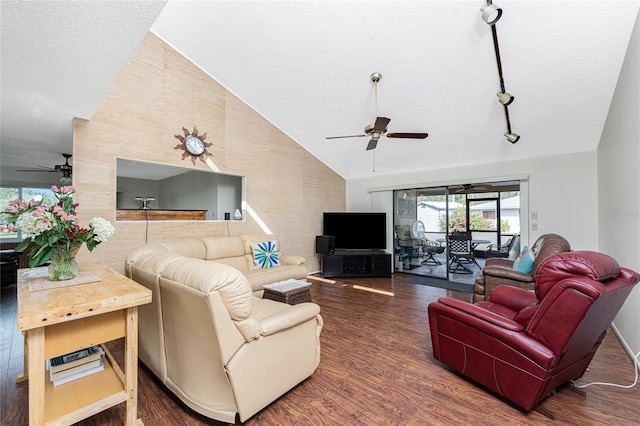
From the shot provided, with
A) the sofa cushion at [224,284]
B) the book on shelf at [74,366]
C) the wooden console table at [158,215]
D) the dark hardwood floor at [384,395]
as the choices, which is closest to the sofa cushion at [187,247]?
the wooden console table at [158,215]

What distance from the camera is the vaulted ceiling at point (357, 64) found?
5.66 feet

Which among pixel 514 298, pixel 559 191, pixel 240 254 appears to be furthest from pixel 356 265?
pixel 559 191

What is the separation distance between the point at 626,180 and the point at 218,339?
12.5 ft

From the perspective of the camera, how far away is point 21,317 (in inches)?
43.5

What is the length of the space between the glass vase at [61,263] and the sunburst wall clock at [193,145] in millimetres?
2646

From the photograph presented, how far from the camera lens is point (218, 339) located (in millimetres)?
1454

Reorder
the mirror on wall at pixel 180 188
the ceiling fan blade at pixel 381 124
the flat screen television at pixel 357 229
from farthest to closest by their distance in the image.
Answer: the flat screen television at pixel 357 229
the mirror on wall at pixel 180 188
the ceiling fan blade at pixel 381 124

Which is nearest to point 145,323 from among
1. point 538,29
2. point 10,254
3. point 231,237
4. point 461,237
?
point 231,237

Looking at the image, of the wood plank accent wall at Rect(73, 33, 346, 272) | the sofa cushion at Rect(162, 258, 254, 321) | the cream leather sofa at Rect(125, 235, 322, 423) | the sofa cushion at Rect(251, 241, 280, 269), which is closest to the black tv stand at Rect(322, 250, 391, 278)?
the wood plank accent wall at Rect(73, 33, 346, 272)

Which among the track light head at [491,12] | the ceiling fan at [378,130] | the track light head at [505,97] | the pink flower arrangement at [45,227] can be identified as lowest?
the pink flower arrangement at [45,227]

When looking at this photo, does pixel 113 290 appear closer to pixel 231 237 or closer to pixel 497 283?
pixel 231 237

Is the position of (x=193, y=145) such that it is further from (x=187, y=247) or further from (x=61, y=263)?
(x=61, y=263)

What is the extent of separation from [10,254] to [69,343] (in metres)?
6.04

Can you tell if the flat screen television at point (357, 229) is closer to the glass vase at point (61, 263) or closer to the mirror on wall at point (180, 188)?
the mirror on wall at point (180, 188)
